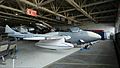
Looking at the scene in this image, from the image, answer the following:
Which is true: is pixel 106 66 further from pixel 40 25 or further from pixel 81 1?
pixel 40 25

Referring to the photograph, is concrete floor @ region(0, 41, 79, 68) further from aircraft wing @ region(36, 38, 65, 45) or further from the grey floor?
aircraft wing @ region(36, 38, 65, 45)

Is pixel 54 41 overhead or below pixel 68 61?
overhead

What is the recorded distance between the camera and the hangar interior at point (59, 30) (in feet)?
15.9

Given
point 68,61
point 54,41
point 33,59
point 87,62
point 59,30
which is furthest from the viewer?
point 59,30

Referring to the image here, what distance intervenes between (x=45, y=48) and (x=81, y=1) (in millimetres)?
3572

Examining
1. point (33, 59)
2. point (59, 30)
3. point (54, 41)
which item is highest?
point (59, 30)

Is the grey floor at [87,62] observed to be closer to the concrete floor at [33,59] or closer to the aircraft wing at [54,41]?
the concrete floor at [33,59]

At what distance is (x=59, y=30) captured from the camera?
1598cm

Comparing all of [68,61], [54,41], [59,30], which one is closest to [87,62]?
[68,61]

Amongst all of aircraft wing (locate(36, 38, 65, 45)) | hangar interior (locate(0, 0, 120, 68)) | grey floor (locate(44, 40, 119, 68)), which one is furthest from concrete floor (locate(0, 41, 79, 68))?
aircraft wing (locate(36, 38, 65, 45))

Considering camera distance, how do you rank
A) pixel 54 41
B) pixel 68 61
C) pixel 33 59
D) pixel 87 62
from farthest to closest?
1. pixel 54 41
2. pixel 33 59
3. pixel 68 61
4. pixel 87 62

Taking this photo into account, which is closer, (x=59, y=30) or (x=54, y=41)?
(x=54, y=41)

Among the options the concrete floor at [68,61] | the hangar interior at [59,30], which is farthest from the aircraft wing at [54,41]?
the concrete floor at [68,61]

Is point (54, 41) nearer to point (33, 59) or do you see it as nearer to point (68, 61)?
point (33, 59)
